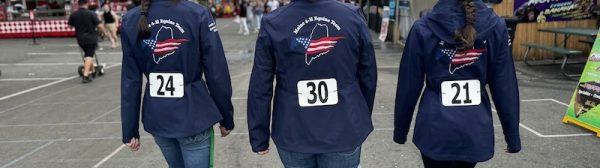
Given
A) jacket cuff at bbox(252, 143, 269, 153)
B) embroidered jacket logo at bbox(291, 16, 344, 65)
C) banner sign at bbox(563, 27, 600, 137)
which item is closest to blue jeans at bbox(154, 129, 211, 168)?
jacket cuff at bbox(252, 143, 269, 153)

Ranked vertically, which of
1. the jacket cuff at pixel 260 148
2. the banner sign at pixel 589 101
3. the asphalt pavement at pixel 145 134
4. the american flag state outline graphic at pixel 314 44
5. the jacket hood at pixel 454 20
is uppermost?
the jacket hood at pixel 454 20

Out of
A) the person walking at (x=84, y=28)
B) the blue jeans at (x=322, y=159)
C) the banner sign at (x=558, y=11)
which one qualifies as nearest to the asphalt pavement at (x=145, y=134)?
the person walking at (x=84, y=28)

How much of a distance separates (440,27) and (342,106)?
24.1 inches

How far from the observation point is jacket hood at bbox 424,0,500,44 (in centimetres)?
235

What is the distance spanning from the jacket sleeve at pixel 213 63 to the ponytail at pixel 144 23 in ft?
0.94

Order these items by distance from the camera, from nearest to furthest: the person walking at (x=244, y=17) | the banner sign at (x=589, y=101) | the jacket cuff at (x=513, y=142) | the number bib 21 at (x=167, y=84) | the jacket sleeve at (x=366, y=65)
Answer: the jacket sleeve at (x=366, y=65) < the jacket cuff at (x=513, y=142) < the number bib 21 at (x=167, y=84) < the banner sign at (x=589, y=101) < the person walking at (x=244, y=17)

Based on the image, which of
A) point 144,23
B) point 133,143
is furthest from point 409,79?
point 133,143

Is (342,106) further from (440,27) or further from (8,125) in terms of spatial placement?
(8,125)

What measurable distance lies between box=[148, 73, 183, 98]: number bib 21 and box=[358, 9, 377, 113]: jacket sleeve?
0.98 metres

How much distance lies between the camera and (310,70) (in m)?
2.32

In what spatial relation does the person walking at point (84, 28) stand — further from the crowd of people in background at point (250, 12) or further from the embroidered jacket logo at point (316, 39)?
the crowd of people in background at point (250, 12)

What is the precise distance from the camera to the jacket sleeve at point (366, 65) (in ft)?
7.92

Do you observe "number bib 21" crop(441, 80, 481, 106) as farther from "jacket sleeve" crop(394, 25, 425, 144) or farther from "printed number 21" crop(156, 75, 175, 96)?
"printed number 21" crop(156, 75, 175, 96)

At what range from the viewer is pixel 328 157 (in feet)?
8.00
